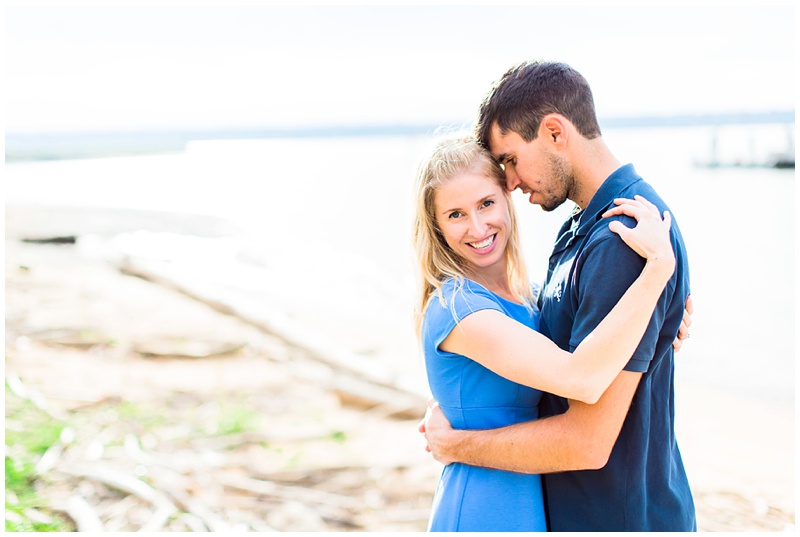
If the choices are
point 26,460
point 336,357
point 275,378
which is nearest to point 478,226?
point 26,460

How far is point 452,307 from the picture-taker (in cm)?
255

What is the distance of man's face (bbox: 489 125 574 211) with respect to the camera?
261cm

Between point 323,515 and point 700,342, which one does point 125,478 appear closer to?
point 323,515

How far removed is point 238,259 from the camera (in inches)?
664

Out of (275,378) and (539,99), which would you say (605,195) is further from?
(275,378)

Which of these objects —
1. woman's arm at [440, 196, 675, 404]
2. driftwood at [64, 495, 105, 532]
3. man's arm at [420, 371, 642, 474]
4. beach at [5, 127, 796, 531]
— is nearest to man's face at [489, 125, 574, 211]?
woman's arm at [440, 196, 675, 404]

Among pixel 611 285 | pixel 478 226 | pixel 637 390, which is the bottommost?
pixel 637 390

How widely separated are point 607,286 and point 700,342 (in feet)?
31.7

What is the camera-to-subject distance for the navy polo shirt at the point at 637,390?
2273 millimetres

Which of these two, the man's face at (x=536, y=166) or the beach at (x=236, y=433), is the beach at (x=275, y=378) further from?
the man's face at (x=536, y=166)

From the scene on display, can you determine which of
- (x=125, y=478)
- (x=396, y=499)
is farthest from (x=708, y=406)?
(x=125, y=478)

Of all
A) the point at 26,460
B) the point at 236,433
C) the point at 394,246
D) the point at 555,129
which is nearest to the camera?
the point at 555,129

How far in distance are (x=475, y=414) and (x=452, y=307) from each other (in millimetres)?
405

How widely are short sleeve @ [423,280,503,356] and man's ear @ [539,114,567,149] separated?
58 centimetres
